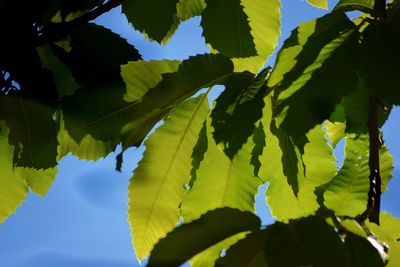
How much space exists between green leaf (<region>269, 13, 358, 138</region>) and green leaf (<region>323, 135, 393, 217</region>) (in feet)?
0.88

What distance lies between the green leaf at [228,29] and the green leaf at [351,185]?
263 mm

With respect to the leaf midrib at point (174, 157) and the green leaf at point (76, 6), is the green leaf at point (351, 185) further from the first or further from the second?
the green leaf at point (76, 6)

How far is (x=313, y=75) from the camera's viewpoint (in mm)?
825

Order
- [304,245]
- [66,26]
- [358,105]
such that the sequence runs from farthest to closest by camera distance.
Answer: [66,26], [358,105], [304,245]

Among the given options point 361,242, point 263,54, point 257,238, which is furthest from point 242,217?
point 263,54

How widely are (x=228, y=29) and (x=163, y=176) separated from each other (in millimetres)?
288

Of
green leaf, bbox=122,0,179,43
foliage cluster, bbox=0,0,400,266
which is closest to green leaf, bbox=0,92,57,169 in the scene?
foliage cluster, bbox=0,0,400,266

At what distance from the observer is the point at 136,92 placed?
989 millimetres

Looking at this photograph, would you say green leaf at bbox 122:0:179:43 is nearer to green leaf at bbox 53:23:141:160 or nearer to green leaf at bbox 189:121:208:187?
green leaf at bbox 53:23:141:160

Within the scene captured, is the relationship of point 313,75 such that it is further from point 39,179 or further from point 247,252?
point 39,179

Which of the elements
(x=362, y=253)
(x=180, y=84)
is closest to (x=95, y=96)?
(x=180, y=84)

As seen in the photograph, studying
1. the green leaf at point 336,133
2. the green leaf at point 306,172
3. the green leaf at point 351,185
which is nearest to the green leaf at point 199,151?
the green leaf at point 306,172

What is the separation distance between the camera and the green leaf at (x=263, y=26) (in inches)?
44.1

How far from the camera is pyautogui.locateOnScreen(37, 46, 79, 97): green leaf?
1071mm
